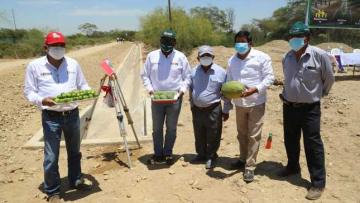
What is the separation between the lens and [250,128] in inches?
220

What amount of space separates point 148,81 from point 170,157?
1.34 m

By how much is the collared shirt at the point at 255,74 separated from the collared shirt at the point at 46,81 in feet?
7.57

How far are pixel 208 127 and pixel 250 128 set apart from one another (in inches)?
29.2

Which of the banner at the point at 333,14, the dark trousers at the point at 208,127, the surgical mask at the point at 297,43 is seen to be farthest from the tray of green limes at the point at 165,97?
the banner at the point at 333,14

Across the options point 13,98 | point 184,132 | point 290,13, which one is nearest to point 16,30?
point 290,13

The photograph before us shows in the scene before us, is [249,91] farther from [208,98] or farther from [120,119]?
[120,119]

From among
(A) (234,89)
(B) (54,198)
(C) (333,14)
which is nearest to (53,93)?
(B) (54,198)

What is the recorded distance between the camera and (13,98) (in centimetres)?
1422

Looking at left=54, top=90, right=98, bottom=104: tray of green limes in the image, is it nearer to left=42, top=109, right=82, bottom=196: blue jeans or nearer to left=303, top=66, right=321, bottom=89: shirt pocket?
left=42, top=109, right=82, bottom=196: blue jeans

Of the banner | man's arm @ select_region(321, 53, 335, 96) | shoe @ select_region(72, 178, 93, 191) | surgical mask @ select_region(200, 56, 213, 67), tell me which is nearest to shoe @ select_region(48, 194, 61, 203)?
shoe @ select_region(72, 178, 93, 191)

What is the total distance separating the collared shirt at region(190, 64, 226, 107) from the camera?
589 cm

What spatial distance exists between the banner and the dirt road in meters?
8.63

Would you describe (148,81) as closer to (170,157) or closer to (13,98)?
(170,157)

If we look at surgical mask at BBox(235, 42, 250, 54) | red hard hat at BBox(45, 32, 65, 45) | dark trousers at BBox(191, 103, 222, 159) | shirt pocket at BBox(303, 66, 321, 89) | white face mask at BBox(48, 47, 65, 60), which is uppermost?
red hard hat at BBox(45, 32, 65, 45)
